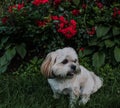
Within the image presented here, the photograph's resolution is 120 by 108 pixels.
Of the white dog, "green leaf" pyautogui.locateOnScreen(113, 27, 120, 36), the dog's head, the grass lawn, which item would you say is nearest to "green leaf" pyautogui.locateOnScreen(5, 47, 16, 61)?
the grass lawn

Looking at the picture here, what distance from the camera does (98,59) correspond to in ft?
24.9

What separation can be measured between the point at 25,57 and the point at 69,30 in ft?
3.45

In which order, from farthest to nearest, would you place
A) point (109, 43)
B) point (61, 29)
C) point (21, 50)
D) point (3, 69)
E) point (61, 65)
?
1. point (21, 50)
2. point (3, 69)
3. point (109, 43)
4. point (61, 29)
5. point (61, 65)

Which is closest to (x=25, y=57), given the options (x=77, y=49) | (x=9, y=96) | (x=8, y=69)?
(x=8, y=69)

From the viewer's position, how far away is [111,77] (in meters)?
7.25

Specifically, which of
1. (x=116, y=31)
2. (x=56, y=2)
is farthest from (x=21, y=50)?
(x=116, y=31)

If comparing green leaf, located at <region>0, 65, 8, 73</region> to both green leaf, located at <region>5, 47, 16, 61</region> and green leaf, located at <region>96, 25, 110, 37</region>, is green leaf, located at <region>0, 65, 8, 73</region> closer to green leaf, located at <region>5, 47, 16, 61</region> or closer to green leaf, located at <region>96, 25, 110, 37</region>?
green leaf, located at <region>5, 47, 16, 61</region>

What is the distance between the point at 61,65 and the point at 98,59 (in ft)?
5.75

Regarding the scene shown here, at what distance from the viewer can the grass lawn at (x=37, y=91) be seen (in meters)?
6.39

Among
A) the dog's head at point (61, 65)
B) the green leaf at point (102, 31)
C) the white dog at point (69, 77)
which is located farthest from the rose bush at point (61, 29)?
the dog's head at point (61, 65)

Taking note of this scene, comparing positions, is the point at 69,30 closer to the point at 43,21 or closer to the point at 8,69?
A: the point at 43,21

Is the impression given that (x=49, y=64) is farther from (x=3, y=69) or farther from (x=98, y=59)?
(x=3, y=69)

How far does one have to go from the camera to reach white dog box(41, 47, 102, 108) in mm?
5930

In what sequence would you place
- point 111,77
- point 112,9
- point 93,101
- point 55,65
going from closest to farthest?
point 55,65 < point 93,101 < point 111,77 < point 112,9
